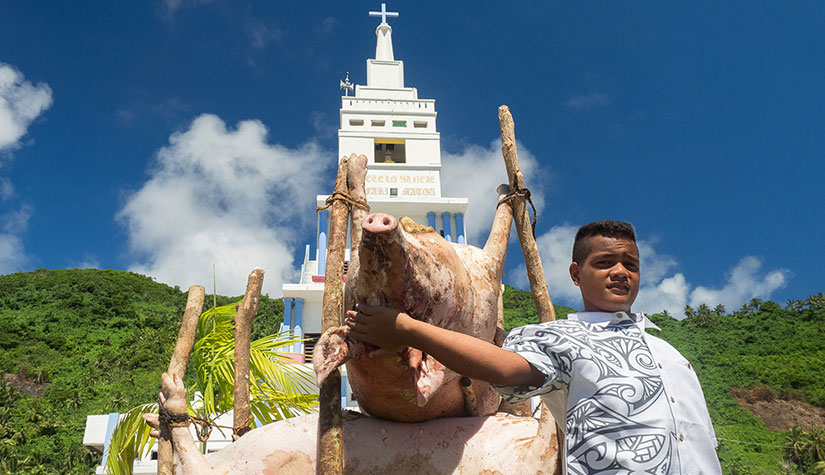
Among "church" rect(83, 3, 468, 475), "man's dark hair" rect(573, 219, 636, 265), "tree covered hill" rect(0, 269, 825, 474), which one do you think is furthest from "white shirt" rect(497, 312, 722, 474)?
"tree covered hill" rect(0, 269, 825, 474)

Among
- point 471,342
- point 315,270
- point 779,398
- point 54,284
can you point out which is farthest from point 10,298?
point 471,342

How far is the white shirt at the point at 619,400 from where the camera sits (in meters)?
2.00

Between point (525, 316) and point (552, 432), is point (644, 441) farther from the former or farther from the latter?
point (525, 316)

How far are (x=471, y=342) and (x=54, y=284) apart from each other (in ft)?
188

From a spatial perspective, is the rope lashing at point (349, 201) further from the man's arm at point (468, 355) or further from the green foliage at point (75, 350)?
the green foliage at point (75, 350)

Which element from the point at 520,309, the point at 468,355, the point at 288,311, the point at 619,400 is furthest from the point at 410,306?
the point at 520,309

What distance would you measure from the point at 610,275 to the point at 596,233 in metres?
0.18

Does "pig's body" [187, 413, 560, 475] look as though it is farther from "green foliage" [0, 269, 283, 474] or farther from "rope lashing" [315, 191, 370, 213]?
"green foliage" [0, 269, 283, 474]

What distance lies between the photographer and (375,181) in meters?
22.0

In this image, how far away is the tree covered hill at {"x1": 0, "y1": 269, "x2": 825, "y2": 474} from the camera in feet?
94.6

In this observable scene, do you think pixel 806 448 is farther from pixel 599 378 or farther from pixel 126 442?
pixel 599 378

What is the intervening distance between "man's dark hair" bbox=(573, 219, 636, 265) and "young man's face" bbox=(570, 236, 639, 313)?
0.06 feet

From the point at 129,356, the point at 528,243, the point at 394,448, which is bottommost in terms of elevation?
the point at 394,448

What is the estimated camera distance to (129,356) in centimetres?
3891
